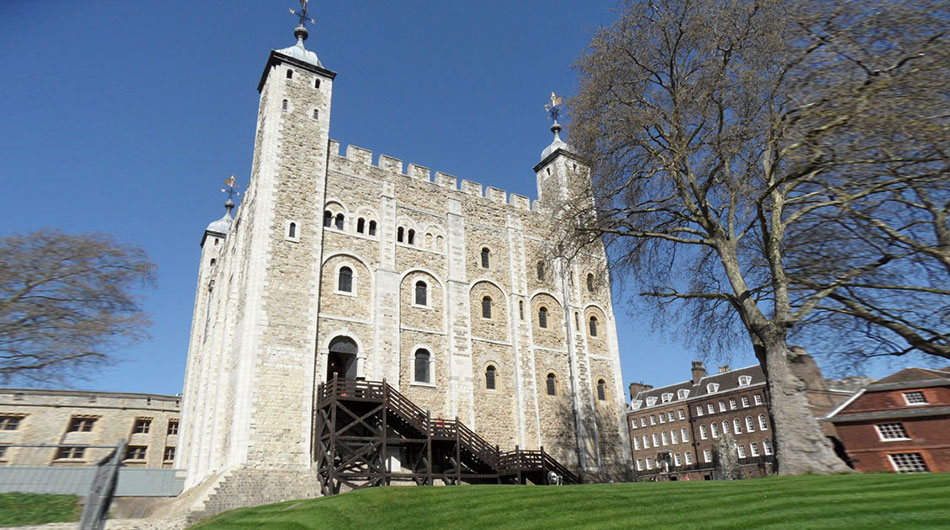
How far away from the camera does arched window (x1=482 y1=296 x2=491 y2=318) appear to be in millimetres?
24656

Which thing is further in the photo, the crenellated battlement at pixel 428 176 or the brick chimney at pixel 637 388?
the brick chimney at pixel 637 388

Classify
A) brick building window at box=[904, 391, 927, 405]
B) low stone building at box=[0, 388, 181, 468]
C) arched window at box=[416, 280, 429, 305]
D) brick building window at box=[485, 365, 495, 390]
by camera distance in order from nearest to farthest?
brick building window at box=[904, 391, 927, 405]
arched window at box=[416, 280, 429, 305]
brick building window at box=[485, 365, 495, 390]
low stone building at box=[0, 388, 181, 468]

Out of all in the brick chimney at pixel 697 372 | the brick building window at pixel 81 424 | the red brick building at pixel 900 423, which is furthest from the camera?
the brick chimney at pixel 697 372

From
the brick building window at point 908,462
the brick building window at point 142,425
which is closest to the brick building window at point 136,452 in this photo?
the brick building window at point 142,425

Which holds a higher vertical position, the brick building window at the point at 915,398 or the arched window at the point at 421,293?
the arched window at the point at 421,293

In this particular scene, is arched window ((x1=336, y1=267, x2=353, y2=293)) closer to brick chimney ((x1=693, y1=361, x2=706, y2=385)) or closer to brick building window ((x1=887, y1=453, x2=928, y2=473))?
brick building window ((x1=887, y1=453, x2=928, y2=473))

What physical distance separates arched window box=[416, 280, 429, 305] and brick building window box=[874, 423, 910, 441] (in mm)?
18600

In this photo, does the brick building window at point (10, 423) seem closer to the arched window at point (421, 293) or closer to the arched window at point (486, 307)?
the arched window at point (421, 293)

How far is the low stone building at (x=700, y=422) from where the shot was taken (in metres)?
45.8

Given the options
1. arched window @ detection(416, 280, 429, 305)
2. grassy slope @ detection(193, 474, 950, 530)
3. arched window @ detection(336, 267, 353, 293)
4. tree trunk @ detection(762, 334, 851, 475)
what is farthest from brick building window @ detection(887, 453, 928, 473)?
arched window @ detection(336, 267, 353, 293)

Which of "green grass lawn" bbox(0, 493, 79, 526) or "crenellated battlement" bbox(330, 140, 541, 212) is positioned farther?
"crenellated battlement" bbox(330, 140, 541, 212)

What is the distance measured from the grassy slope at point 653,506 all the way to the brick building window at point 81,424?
28.1 m

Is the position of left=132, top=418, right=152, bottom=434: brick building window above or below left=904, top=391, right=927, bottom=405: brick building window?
above

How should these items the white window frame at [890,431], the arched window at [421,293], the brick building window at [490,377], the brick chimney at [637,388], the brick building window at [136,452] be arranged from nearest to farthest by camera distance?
the white window frame at [890,431]
the arched window at [421,293]
the brick building window at [490,377]
the brick building window at [136,452]
the brick chimney at [637,388]
